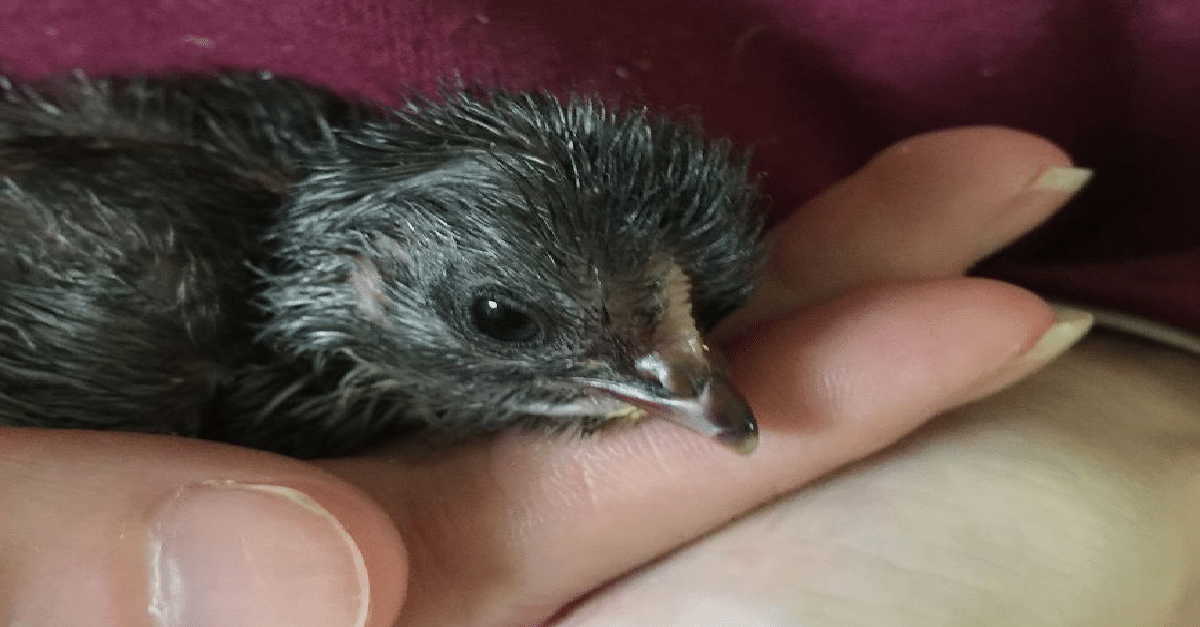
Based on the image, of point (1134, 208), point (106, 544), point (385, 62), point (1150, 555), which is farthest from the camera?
point (1134, 208)

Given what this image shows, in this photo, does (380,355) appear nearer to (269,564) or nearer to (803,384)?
(269,564)

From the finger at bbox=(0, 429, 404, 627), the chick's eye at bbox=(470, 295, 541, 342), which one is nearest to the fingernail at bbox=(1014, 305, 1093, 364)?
the chick's eye at bbox=(470, 295, 541, 342)

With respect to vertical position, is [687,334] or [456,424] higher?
[687,334]

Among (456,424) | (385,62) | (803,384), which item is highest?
(385,62)

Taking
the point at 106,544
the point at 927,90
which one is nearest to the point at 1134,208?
the point at 927,90

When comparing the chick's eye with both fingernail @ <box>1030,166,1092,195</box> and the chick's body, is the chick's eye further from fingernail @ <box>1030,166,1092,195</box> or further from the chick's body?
fingernail @ <box>1030,166,1092,195</box>

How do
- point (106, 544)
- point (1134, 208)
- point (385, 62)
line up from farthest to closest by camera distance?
point (1134, 208) < point (385, 62) < point (106, 544)

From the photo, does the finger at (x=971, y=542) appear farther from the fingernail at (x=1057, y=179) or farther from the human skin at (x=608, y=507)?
the fingernail at (x=1057, y=179)

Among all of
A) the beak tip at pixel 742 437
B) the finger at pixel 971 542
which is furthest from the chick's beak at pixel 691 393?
the finger at pixel 971 542
